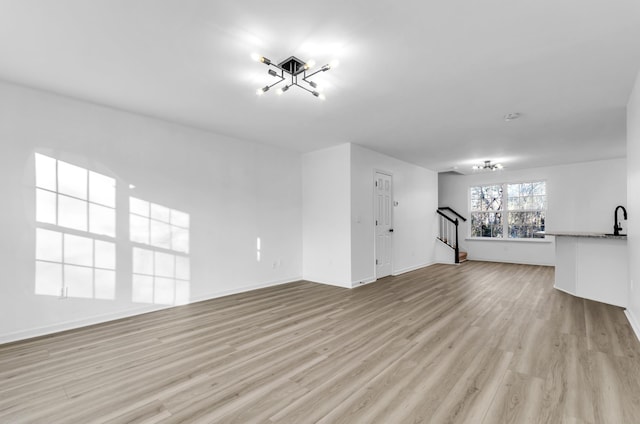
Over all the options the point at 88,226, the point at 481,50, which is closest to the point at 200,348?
the point at 88,226

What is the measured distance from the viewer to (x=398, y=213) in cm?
693

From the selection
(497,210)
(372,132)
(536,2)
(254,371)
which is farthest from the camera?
(497,210)

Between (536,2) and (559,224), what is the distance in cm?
762

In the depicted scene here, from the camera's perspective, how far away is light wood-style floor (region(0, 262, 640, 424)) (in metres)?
1.91

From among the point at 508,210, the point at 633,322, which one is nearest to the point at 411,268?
the point at 508,210

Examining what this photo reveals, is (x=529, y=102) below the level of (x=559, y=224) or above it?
above

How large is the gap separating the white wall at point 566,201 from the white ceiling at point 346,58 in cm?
330

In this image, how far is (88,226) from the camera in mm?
3574

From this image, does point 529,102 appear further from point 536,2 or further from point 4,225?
point 4,225

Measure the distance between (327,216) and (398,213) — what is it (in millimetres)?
1994

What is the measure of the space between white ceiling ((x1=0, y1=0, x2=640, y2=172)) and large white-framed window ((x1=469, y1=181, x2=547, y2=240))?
3.89 meters

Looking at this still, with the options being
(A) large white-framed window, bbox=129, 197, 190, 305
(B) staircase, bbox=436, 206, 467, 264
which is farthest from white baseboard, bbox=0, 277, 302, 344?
(B) staircase, bbox=436, 206, 467, 264

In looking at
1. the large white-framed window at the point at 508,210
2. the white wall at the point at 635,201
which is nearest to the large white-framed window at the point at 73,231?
the white wall at the point at 635,201

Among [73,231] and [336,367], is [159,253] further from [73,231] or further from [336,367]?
[336,367]
